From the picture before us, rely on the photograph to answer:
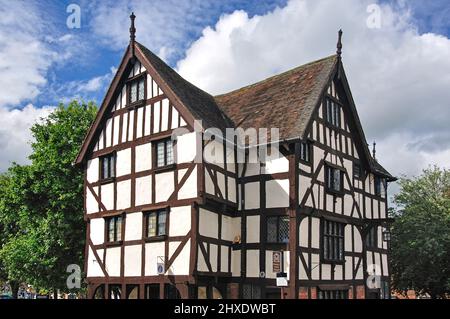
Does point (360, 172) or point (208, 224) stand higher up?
point (360, 172)

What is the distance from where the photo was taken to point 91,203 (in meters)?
25.1

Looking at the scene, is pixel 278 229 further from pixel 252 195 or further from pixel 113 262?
pixel 113 262

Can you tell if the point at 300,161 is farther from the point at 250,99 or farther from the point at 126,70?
the point at 126,70

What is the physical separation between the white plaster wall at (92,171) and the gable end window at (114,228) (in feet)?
7.55

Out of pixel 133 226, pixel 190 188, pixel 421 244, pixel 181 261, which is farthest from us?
pixel 421 244

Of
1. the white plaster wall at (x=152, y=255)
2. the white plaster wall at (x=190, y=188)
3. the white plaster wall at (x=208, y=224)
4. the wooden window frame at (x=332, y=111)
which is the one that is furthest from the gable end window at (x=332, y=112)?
the white plaster wall at (x=152, y=255)

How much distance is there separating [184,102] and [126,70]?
13.8 feet

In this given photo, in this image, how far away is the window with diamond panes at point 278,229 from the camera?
70.0 feet

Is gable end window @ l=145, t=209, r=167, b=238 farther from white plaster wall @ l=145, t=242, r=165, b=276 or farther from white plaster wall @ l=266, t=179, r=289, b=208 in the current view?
white plaster wall @ l=266, t=179, r=289, b=208

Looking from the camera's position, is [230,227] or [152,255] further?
[230,227]

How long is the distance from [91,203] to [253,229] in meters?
7.98

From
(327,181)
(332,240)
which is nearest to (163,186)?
(327,181)

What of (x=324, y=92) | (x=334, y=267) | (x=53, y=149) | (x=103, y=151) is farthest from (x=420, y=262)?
(x=53, y=149)
